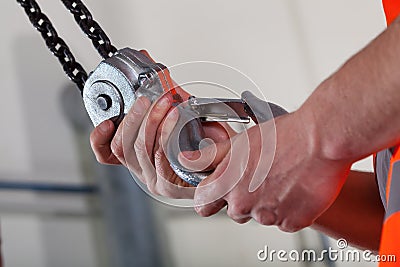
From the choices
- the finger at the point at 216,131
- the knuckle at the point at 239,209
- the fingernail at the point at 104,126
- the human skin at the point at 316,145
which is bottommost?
the knuckle at the point at 239,209

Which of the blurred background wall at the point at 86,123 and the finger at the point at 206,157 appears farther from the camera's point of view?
the blurred background wall at the point at 86,123

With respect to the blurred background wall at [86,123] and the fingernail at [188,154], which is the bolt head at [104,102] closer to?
the fingernail at [188,154]

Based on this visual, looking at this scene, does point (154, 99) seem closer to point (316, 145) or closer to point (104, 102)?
point (104, 102)

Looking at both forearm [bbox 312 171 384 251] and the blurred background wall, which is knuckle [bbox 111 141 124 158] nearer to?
forearm [bbox 312 171 384 251]

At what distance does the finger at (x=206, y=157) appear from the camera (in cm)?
59

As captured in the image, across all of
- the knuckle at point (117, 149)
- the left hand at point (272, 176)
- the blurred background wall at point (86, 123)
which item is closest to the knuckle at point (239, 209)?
the left hand at point (272, 176)

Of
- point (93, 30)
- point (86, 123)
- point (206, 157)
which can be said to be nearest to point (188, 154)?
point (206, 157)

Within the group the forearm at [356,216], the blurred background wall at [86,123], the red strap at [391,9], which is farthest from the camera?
the blurred background wall at [86,123]

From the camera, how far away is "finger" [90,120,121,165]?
656mm

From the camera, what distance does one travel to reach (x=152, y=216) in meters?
1.95

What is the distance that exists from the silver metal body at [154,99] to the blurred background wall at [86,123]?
1.23 metres

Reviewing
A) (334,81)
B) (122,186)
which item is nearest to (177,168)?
(334,81)

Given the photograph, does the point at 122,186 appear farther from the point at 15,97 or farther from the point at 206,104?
the point at 206,104

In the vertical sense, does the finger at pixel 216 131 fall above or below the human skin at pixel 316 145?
above
